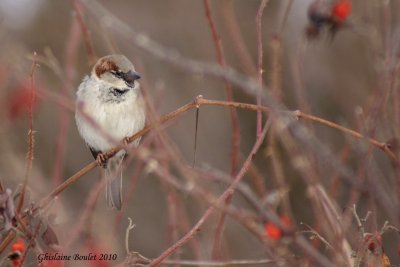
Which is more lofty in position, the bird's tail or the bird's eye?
the bird's eye

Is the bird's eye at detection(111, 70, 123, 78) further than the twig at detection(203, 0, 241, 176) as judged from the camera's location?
Yes

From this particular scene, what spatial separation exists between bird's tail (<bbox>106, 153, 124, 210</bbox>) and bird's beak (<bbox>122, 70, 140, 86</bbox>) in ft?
0.96

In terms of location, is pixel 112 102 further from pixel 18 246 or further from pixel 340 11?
pixel 18 246

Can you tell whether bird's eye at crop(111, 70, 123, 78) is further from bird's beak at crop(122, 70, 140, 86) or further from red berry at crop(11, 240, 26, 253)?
red berry at crop(11, 240, 26, 253)

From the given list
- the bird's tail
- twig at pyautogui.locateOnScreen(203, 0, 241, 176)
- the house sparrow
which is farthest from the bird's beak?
twig at pyautogui.locateOnScreen(203, 0, 241, 176)

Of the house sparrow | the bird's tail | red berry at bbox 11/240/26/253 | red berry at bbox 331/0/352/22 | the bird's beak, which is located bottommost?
the bird's tail

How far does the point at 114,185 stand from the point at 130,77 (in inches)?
20.1

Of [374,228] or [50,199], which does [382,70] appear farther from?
[50,199]

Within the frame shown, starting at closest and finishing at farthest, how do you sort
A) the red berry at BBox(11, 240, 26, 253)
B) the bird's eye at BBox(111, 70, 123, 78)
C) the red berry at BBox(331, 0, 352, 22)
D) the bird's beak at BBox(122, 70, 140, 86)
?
the red berry at BBox(11, 240, 26, 253) < the red berry at BBox(331, 0, 352, 22) < the bird's beak at BBox(122, 70, 140, 86) < the bird's eye at BBox(111, 70, 123, 78)

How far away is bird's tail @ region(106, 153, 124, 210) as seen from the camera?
252 centimetres

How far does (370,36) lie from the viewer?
1654 mm

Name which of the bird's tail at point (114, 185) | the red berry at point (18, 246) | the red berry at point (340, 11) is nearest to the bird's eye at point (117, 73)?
the bird's tail at point (114, 185)

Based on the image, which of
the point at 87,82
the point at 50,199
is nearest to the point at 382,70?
the point at 50,199

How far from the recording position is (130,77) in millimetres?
2316
